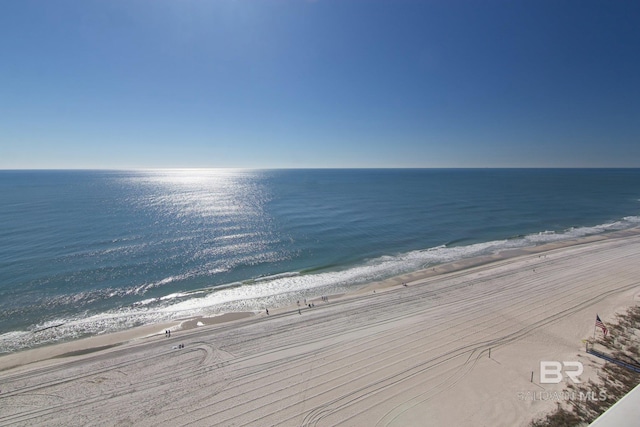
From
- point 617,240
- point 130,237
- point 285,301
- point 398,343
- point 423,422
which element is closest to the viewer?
point 423,422

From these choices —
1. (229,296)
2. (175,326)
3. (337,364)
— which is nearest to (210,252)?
(229,296)

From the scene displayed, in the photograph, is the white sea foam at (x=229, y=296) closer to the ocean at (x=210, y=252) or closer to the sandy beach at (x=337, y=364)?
the ocean at (x=210, y=252)

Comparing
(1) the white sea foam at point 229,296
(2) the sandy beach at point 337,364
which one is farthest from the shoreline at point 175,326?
(1) the white sea foam at point 229,296

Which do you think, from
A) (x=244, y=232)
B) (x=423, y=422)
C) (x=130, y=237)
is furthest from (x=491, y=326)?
(x=130, y=237)

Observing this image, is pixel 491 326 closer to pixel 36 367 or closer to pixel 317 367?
pixel 317 367

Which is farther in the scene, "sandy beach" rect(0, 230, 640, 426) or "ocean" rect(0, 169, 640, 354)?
"ocean" rect(0, 169, 640, 354)

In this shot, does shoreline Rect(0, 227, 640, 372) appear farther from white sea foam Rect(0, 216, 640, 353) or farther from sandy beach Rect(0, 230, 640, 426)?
white sea foam Rect(0, 216, 640, 353)

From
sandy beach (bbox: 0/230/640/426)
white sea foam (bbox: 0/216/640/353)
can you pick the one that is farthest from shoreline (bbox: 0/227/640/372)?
white sea foam (bbox: 0/216/640/353)

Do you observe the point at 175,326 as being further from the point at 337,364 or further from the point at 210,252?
the point at 210,252
